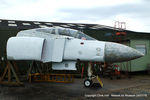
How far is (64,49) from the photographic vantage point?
329 inches

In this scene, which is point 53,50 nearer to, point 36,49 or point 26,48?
point 36,49

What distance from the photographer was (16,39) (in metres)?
8.70

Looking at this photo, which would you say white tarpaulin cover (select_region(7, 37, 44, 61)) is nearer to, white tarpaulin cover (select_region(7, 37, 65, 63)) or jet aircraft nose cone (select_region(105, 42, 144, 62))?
white tarpaulin cover (select_region(7, 37, 65, 63))

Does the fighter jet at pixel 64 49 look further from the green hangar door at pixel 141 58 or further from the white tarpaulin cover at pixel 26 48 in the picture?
the green hangar door at pixel 141 58

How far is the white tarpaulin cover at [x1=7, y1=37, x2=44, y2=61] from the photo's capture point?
8305 mm

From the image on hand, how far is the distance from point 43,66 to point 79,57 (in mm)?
5702

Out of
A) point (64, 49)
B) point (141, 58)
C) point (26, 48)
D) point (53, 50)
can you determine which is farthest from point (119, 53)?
point (141, 58)

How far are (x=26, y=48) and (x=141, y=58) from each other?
34.5 feet

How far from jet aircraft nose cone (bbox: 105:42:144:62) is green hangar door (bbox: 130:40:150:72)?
22.7 ft

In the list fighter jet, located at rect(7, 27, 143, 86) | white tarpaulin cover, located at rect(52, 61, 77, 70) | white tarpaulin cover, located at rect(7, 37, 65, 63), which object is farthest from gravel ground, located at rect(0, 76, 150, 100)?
white tarpaulin cover, located at rect(7, 37, 65, 63)

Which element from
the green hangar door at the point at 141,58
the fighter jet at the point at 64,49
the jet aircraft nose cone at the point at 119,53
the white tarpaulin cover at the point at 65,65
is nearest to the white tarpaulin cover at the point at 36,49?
the fighter jet at the point at 64,49

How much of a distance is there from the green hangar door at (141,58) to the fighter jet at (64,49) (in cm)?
689

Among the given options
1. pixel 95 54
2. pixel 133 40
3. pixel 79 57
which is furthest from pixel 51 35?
pixel 133 40

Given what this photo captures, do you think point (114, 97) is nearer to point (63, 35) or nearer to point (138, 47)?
point (63, 35)
